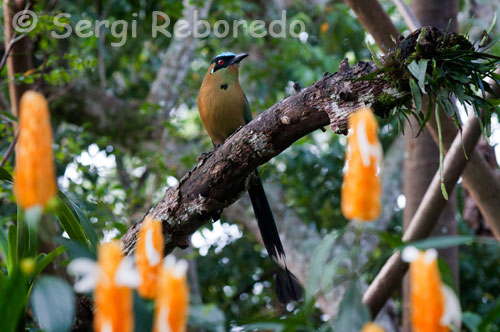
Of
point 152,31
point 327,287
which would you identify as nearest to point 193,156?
point 152,31

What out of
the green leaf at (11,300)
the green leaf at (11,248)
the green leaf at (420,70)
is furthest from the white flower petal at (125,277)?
the green leaf at (420,70)

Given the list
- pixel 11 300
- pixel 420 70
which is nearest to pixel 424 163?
pixel 420 70

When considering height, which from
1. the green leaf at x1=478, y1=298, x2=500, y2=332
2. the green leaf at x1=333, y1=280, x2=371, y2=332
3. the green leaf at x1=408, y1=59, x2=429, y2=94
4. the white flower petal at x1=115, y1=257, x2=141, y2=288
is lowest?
the green leaf at x1=478, y1=298, x2=500, y2=332

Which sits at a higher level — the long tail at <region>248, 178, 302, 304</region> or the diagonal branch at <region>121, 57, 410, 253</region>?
the diagonal branch at <region>121, 57, 410, 253</region>

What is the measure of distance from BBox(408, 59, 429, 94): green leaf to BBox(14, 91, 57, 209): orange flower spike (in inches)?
44.7

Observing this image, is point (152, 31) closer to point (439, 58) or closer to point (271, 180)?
point (271, 180)

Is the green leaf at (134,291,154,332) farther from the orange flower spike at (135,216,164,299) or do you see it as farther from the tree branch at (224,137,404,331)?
the tree branch at (224,137,404,331)

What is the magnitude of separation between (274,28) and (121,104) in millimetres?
1593

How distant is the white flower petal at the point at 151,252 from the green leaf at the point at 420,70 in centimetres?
104

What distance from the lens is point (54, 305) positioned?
2.30 ft

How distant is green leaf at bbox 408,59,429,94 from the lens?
155 cm

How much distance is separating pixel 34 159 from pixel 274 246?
1.91 meters

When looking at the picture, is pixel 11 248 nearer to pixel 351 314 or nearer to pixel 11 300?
pixel 11 300

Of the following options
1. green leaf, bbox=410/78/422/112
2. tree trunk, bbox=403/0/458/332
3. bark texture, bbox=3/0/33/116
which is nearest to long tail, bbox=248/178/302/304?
green leaf, bbox=410/78/422/112
